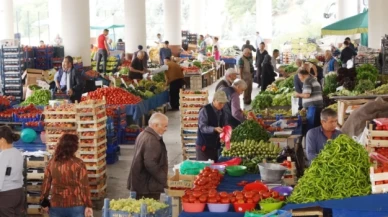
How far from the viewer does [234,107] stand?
12.8m

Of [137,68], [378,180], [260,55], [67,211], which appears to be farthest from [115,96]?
[378,180]

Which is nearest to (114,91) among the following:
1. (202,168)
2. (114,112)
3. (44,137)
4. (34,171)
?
(114,112)

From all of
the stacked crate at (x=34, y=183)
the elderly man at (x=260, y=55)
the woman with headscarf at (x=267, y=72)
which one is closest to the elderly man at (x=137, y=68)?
the woman with headscarf at (x=267, y=72)

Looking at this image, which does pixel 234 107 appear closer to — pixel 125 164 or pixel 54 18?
pixel 125 164

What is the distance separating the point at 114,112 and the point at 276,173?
8.00 meters

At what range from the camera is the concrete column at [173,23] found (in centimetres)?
3309

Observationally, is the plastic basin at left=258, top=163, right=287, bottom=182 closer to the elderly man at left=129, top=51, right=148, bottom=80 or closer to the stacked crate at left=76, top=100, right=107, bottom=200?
the stacked crate at left=76, top=100, right=107, bottom=200

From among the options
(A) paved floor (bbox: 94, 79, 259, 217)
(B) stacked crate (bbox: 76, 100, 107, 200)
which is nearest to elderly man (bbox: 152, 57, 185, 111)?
(A) paved floor (bbox: 94, 79, 259, 217)

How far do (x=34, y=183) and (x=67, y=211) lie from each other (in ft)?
8.15

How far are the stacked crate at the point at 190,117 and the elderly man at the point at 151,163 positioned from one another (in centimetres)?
578

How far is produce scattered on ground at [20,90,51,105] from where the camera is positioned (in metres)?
16.2

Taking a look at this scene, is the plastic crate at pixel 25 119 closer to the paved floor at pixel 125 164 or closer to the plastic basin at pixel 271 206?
the paved floor at pixel 125 164

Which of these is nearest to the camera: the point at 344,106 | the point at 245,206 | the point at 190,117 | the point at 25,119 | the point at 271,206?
the point at 271,206

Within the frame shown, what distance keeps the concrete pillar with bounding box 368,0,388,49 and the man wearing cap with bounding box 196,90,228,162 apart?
15.6 meters
